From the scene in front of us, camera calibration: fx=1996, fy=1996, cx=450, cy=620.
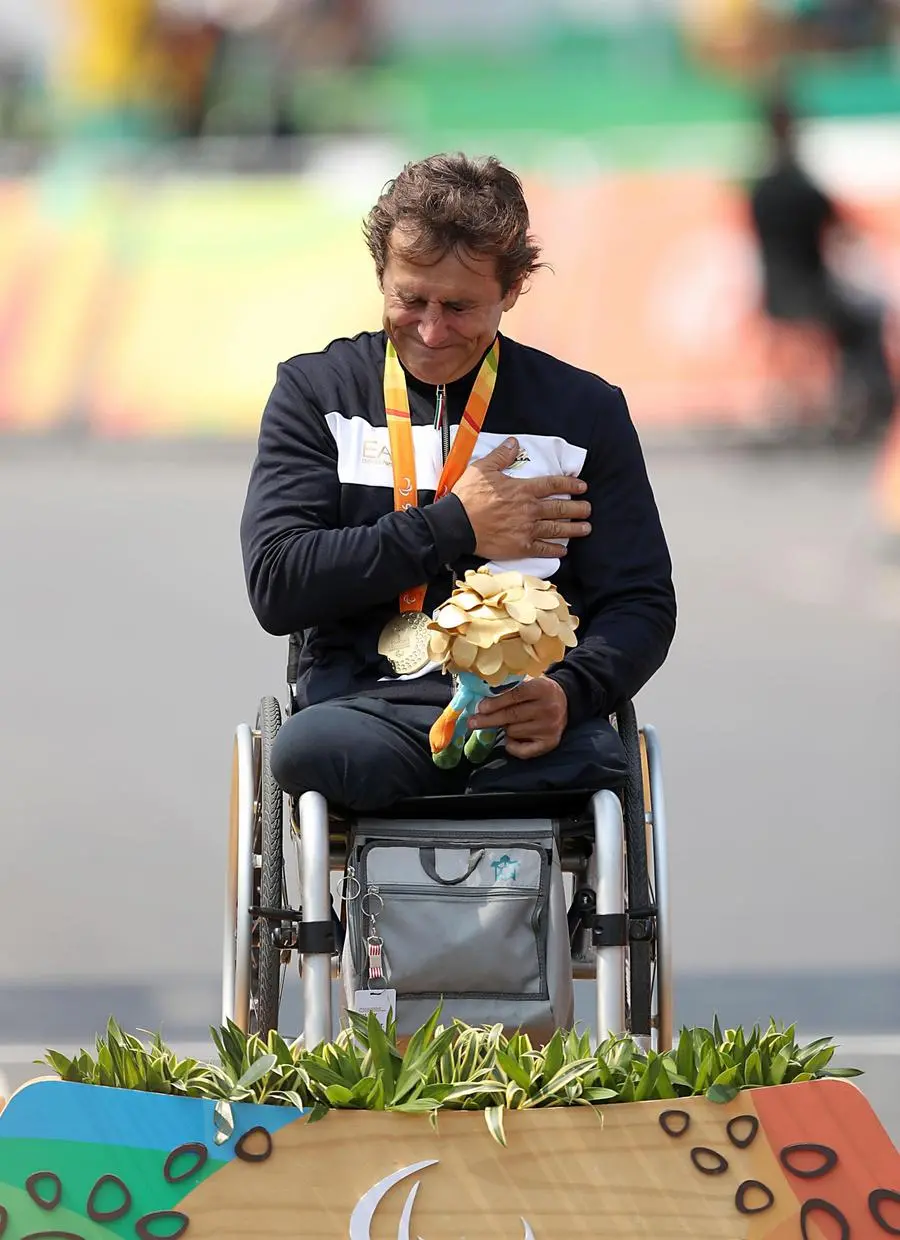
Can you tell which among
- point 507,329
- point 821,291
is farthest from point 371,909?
point 821,291

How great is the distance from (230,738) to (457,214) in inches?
150

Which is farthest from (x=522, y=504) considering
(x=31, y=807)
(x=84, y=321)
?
(x=84, y=321)

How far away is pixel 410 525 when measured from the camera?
2.72 m

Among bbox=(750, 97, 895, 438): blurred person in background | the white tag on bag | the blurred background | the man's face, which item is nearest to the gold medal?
the man's face

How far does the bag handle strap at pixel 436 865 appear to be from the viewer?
103 inches

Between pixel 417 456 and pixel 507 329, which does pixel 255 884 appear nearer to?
pixel 417 456

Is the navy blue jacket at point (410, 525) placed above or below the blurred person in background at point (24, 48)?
below

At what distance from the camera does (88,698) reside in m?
6.97

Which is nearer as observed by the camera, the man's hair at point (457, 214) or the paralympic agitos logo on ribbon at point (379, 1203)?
the paralympic agitos logo on ribbon at point (379, 1203)

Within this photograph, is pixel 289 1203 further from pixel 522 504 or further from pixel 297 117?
pixel 297 117

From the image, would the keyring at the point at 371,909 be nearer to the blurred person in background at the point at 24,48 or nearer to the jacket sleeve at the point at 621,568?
the jacket sleeve at the point at 621,568

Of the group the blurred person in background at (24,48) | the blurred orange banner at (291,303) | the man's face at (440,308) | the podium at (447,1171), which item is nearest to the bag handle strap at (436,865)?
the podium at (447,1171)

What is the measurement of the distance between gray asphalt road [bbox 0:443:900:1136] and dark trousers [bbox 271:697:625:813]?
1206 millimetres

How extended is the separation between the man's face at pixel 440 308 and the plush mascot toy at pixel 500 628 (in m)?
0.41
